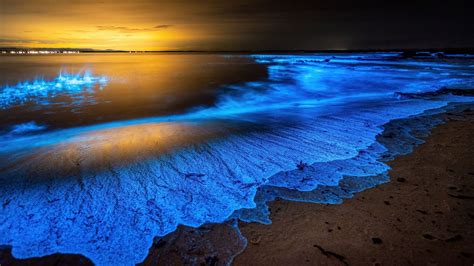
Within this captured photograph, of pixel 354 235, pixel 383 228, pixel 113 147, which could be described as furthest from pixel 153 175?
pixel 383 228

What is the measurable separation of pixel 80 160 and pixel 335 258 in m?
3.90

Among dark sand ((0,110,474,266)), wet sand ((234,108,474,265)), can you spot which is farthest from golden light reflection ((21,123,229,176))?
wet sand ((234,108,474,265))

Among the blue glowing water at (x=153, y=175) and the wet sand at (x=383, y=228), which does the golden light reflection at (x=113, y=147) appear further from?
the wet sand at (x=383, y=228)

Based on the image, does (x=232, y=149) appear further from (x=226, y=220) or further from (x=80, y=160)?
(x=80, y=160)

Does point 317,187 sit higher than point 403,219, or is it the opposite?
point 403,219

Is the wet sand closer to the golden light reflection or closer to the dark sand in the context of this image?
the dark sand

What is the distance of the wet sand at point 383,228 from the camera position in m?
2.14

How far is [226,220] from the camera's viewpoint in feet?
8.77

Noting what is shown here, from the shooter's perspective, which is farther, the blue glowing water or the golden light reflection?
the golden light reflection

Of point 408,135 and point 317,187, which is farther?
point 408,135

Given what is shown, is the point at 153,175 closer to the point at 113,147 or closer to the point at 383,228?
the point at 113,147

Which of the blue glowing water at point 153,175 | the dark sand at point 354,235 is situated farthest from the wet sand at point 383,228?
the blue glowing water at point 153,175

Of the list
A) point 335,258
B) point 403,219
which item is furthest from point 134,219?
point 403,219

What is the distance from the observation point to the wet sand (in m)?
2.14
